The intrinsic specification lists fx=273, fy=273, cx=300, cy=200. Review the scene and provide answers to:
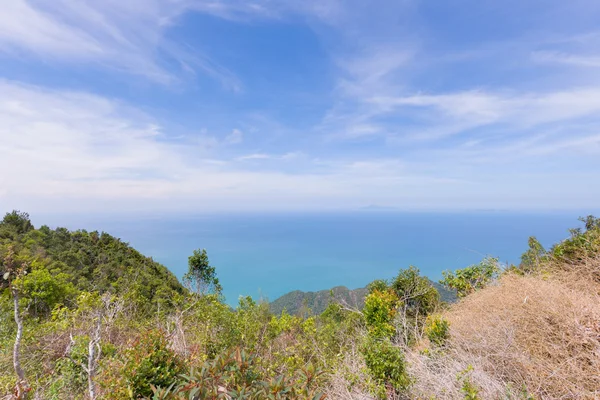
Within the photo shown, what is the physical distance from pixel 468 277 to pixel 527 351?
6.98 m

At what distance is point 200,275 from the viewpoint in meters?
8.66

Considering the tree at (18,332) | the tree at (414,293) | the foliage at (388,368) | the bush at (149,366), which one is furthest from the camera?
the tree at (414,293)

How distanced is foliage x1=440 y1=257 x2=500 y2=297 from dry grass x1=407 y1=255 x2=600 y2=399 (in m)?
4.32

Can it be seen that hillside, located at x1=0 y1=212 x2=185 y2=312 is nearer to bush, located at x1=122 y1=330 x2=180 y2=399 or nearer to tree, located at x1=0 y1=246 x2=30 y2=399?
tree, located at x1=0 y1=246 x2=30 y2=399

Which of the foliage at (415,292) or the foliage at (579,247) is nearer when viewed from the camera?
the foliage at (579,247)

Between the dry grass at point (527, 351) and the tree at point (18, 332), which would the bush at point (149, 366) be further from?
the dry grass at point (527, 351)

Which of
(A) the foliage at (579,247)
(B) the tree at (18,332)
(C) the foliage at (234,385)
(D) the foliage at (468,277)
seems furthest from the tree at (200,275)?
(A) the foliage at (579,247)

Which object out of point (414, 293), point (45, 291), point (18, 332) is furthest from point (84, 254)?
point (414, 293)

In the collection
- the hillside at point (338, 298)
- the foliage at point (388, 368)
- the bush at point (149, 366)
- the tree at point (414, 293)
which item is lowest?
the hillside at point (338, 298)

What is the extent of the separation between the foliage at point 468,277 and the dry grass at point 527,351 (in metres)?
4.32

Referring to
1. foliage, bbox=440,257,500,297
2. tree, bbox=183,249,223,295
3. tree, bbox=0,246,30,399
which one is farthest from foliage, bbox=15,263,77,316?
foliage, bbox=440,257,500,297

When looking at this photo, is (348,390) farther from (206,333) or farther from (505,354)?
(206,333)

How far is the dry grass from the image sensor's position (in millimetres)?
3416

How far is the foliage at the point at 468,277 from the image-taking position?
9.43 m
